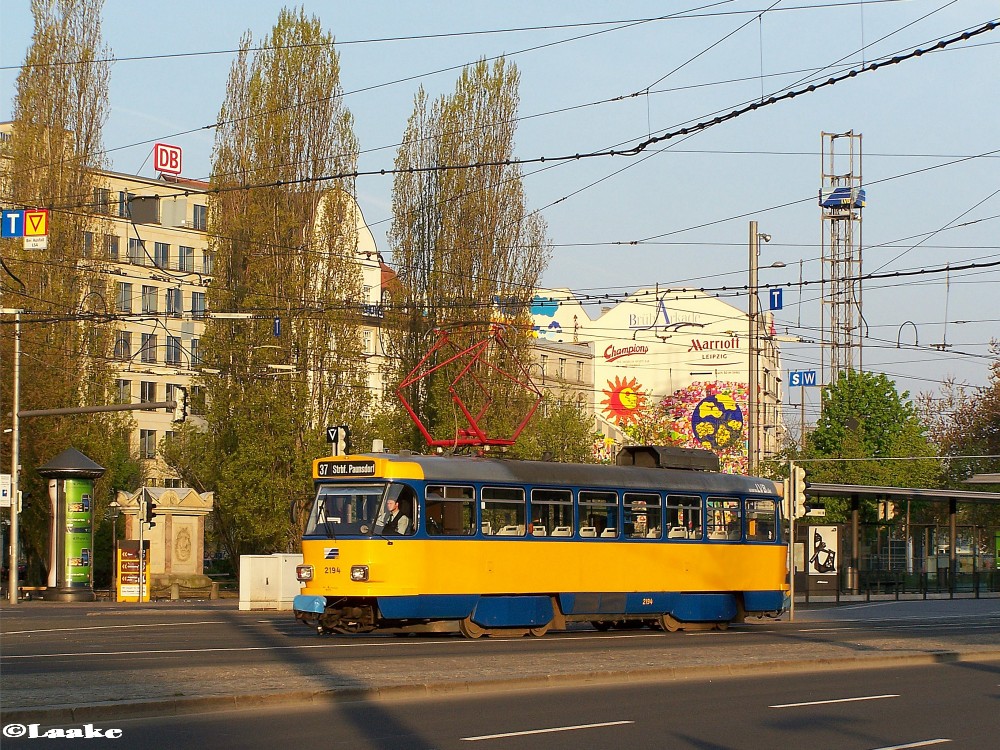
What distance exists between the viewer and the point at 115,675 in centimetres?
1452

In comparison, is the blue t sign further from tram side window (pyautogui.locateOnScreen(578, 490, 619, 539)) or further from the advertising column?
tram side window (pyautogui.locateOnScreen(578, 490, 619, 539))

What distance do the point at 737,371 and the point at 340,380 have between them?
2723 inches

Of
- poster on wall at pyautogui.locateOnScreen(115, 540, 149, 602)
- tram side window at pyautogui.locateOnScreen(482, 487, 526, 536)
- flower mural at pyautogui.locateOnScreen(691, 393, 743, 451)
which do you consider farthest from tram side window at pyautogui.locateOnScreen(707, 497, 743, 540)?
flower mural at pyautogui.locateOnScreen(691, 393, 743, 451)

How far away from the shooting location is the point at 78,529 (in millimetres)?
41750

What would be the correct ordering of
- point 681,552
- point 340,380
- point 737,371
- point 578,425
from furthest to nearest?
point 737,371 < point 578,425 < point 340,380 < point 681,552

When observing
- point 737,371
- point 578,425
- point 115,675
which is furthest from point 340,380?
point 737,371

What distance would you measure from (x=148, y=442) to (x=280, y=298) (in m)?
44.8

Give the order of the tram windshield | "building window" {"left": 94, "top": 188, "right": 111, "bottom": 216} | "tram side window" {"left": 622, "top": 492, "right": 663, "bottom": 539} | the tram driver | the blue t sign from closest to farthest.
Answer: the tram driver, the tram windshield, "tram side window" {"left": 622, "top": 492, "right": 663, "bottom": 539}, "building window" {"left": 94, "top": 188, "right": 111, "bottom": 216}, the blue t sign

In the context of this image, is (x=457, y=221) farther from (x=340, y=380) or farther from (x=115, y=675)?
(x=115, y=675)

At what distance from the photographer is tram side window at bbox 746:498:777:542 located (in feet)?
93.0

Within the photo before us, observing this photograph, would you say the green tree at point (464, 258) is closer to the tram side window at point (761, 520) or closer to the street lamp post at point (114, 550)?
the street lamp post at point (114, 550)

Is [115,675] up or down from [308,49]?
down

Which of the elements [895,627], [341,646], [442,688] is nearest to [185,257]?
[895,627]

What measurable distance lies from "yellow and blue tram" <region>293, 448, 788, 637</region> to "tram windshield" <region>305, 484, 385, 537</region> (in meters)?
0.02
